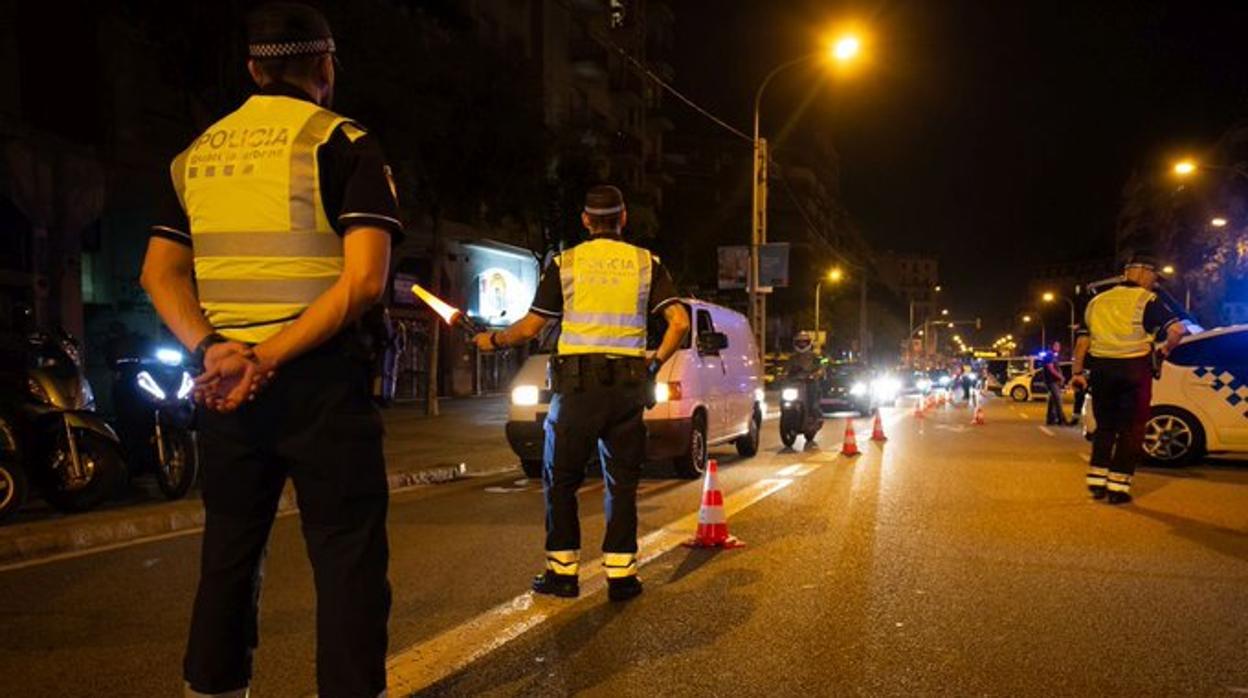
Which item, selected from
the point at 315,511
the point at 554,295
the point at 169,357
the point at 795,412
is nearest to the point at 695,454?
the point at 795,412

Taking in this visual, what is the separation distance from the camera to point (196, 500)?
28.3 ft

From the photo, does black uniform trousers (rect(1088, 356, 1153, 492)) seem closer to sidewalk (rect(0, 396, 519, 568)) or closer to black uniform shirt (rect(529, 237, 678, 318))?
black uniform shirt (rect(529, 237, 678, 318))

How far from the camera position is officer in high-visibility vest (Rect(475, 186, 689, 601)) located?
4977mm

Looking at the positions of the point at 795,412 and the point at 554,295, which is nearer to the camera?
the point at 554,295

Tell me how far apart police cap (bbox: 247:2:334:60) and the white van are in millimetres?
6614

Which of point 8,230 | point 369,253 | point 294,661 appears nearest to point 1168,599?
point 294,661

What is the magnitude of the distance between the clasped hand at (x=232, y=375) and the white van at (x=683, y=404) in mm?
6704

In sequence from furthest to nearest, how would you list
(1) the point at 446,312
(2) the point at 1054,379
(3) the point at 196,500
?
(2) the point at 1054,379
(3) the point at 196,500
(1) the point at 446,312

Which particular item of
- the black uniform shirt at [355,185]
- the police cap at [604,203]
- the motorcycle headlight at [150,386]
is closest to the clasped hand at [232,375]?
the black uniform shirt at [355,185]

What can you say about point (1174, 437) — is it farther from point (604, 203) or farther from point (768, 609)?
point (604, 203)

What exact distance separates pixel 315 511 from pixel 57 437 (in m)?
6.36

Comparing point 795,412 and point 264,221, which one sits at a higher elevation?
point 264,221

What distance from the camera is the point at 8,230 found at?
1611cm

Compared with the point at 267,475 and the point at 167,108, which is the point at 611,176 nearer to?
the point at 167,108
